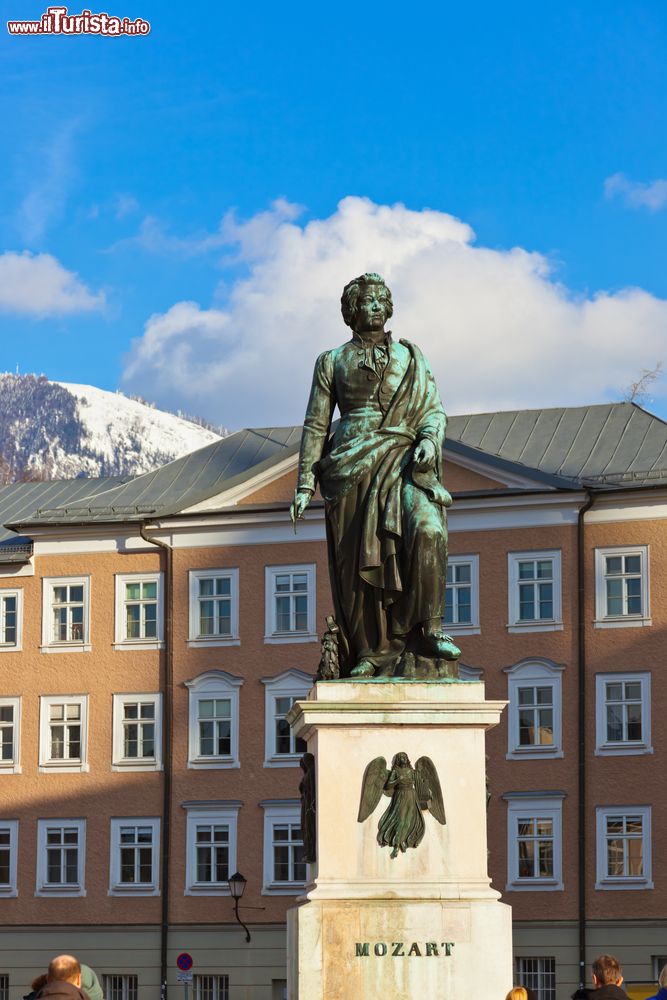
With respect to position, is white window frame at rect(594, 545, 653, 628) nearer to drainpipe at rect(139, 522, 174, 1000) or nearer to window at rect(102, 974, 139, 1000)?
drainpipe at rect(139, 522, 174, 1000)

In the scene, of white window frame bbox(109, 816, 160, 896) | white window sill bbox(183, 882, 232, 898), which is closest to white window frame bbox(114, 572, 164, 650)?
white window frame bbox(109, 816, 160, 896)

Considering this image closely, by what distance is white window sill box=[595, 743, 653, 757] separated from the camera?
41156 millimetres

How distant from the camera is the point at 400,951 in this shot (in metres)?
11.8

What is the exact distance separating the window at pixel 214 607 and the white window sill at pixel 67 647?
2.50 metres

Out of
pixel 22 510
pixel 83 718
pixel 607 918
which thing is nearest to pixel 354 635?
pixel 607 918

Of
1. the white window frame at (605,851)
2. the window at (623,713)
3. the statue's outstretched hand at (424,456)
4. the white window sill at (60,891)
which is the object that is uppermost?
the statue's outstretched hand at (424,456)

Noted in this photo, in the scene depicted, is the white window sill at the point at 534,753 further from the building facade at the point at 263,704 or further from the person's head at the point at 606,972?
the person's head at the point at 606,972

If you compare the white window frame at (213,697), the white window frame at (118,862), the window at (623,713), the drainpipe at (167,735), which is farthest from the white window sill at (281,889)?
the window at (623,713)

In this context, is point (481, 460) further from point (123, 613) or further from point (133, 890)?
point (133, 890)

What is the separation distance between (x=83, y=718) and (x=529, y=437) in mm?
12087

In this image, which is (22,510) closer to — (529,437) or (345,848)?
(529,437)

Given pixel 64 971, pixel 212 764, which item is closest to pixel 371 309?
pixel 64 971

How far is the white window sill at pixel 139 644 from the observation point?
147ft

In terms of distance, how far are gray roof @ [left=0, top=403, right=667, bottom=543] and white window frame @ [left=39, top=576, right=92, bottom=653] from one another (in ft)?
4.41
